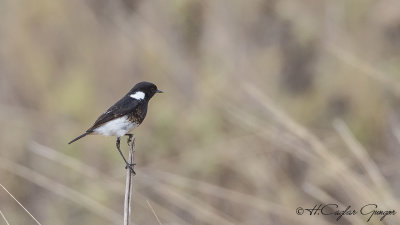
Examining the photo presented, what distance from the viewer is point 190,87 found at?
5.39 m

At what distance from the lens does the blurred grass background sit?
16.2 ft

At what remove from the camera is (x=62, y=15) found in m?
5.88

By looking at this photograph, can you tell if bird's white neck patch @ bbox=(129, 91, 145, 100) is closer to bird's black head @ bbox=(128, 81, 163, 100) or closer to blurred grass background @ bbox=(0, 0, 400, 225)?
bird's black head @ bbox=(128, 81, 163, 100)

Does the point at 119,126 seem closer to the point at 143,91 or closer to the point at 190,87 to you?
the point at 143,91

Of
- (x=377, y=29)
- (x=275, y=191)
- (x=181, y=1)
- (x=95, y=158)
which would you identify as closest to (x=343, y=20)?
(x=377, y=29)

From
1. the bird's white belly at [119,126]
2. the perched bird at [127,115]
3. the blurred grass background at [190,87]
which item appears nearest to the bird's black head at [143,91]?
the perched bird at [127,115]

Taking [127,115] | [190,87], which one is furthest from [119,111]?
[190,87]

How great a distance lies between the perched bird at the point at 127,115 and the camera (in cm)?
338

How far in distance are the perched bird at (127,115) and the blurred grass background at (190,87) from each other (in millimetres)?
1374

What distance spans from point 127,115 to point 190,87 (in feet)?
6.68

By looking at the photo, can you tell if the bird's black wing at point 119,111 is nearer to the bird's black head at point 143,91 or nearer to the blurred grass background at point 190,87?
the bird's black head at point 143,91

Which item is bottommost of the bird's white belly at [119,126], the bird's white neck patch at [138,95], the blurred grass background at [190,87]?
the bird's white belly at [119,126]

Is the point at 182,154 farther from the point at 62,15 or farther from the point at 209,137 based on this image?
the point at 62,15

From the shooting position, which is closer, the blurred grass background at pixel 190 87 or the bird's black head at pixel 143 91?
the bird's black head at pixel 143 91
